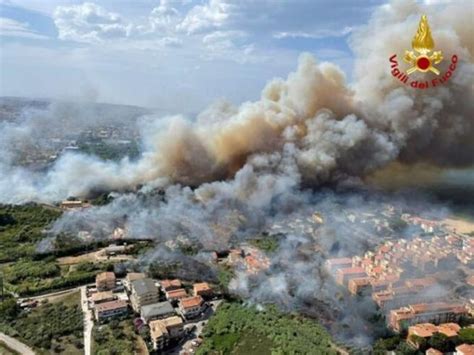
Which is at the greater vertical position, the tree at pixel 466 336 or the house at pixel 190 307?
the tree at pixel 466 336

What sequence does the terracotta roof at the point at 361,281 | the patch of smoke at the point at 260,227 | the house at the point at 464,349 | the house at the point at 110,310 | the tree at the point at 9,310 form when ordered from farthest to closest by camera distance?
the terracotta roof at the point at 361,281, the patch of smoke at the point at 260,227, the house at the point at 110,310, the tree at the point at 9,310, the house at the point at 464,349

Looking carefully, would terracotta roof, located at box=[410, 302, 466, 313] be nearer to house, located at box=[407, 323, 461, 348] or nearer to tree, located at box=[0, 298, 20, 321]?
house, located at box=[407, 323, 461, 348]

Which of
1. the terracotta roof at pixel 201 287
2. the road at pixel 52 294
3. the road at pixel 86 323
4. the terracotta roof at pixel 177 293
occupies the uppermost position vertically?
the terracotta roof at pixel 201 287

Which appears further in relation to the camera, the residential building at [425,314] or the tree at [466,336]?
the residential building at [425,314]

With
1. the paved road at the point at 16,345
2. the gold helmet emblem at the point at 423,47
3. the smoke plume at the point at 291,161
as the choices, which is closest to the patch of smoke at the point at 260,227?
the smoke plume at the point at 291,161

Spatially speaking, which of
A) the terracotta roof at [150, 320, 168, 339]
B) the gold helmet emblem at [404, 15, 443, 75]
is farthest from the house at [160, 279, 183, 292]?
the gold helmet emblem at [404, 15, 443, 75]

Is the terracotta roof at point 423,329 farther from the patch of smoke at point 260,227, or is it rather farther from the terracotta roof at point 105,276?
the terracotta roof at point 105,276

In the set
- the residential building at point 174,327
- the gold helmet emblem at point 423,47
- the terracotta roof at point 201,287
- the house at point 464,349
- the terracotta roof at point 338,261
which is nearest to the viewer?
the house at point 464,349
